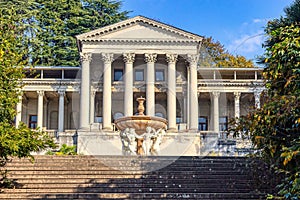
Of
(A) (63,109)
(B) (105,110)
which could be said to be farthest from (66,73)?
(B) (105,110)

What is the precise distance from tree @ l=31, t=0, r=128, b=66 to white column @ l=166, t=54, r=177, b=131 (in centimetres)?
1421

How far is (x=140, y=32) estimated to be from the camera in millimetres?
45344

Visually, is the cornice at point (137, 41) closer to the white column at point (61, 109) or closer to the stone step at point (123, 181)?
the white column at point (61, 109)

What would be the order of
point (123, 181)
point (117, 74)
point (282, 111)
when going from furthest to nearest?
point (117, 74) → point (123, 181) → point (282, 111)

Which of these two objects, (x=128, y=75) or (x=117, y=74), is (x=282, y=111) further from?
(x=117, y=74)

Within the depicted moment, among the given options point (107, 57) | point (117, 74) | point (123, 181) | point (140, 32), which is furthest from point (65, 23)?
point (123, 181)

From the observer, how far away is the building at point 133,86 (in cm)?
4469

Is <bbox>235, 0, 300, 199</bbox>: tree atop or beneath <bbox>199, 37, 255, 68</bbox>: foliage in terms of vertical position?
beneath

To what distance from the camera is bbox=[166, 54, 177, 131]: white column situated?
44.2m

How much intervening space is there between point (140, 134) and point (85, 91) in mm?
20923

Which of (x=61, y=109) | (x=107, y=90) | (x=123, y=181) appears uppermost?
(x=107, y=90)

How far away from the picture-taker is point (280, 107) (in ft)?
33.3

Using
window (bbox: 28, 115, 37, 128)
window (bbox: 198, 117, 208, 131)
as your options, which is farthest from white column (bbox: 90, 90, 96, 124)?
window (bbox: 198, 117, 208, 131)

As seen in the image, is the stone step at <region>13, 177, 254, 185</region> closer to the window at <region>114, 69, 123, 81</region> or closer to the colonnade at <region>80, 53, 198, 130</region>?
the colonnade at <region>80, 53, 198, 130</region>
